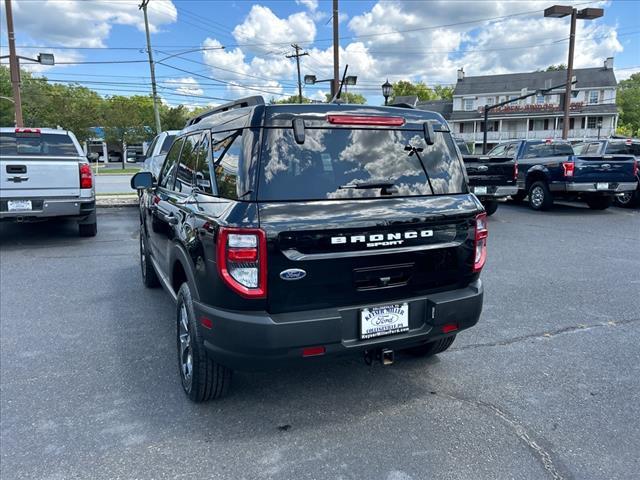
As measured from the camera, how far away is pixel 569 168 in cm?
1157

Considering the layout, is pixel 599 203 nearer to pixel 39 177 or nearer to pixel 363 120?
pixel 363 120

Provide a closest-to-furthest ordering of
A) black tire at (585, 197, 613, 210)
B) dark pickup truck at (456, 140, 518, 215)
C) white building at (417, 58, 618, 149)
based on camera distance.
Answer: dark pickup truck at (456, 140, 518, 215) → black tire at (585, 197, 613, 210) → white building at (417, 58, 618, 149)

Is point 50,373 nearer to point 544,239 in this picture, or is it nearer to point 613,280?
point 613,280

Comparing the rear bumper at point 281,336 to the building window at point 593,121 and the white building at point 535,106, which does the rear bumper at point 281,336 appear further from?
the building window at point 593,121

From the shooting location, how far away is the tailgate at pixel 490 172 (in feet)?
35.9

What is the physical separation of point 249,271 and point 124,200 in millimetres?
11385

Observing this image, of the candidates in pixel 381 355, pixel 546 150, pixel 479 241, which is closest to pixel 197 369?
pixel 381 355

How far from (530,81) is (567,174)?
5162 centimetres

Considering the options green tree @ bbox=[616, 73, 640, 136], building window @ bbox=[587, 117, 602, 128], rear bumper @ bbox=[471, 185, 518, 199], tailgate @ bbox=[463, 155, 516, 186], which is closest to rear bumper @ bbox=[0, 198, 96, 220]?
tailgate @ bbox=[463, 155, 516, 186]

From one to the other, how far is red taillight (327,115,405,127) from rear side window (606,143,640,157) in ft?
38.9

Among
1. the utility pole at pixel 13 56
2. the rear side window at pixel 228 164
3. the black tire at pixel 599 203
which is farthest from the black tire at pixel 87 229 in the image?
the black tire at pixel 599 203

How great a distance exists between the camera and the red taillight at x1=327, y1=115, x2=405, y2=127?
289cm

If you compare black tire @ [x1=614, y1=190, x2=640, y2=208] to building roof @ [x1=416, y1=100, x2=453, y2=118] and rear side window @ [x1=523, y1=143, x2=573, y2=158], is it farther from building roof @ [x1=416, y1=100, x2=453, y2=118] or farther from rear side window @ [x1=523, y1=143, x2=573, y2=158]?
building roof @ [x1=416, y1=100, x2=453, y2=118]

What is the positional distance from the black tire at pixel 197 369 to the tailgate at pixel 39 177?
18.4ft
